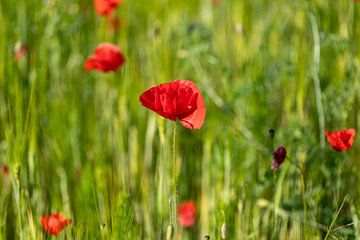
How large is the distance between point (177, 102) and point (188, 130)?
826 millimetres

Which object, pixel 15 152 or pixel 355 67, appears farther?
pixel 355 67

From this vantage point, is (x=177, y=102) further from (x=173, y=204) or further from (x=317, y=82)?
(x=317, y=82)

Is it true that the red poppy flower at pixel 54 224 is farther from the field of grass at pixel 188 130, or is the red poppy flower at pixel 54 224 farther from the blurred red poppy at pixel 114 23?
the blurred red poppy at pixel 114 23

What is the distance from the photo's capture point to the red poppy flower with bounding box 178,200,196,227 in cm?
144

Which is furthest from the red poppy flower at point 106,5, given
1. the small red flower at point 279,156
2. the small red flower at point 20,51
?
the small red flower at point 279,156

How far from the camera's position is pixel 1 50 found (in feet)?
5.17

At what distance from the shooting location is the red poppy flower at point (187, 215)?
1.44m

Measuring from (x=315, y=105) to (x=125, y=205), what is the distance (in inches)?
31.1

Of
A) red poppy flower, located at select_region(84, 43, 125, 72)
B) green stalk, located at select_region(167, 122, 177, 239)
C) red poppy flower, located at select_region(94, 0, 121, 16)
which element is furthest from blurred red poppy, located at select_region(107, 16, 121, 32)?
green stalk, located at select_region(167, 122, 177, 239)

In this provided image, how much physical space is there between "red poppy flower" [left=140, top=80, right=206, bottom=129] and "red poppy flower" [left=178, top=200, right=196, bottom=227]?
0.47 m

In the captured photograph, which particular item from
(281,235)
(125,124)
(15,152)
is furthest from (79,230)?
(125,124)

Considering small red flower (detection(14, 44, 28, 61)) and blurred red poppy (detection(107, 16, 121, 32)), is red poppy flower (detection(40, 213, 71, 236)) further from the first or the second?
blurred red poppy (detection(107, 16, 121, 32))

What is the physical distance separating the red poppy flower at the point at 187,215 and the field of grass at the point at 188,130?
0.05m

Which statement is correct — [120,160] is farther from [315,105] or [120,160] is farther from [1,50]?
[315,105]
